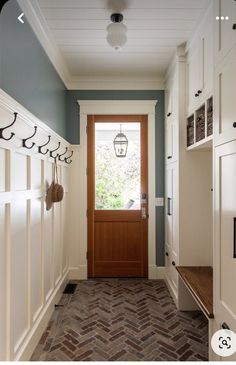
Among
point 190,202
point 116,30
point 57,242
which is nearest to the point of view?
point 116,30

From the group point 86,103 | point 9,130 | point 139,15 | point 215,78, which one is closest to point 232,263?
point 215,78

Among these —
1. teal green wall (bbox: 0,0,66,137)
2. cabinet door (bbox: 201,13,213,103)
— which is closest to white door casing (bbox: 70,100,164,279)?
teal green wall (bbox: 0,0,66,137)

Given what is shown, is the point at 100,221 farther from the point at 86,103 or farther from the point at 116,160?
the point at 86,103

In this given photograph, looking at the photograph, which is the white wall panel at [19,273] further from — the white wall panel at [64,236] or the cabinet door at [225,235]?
the white wall panel at [64,236]

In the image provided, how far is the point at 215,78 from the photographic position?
5.57ft

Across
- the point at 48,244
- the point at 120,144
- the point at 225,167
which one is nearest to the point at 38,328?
the point at 48,244

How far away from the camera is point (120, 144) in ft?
12.7

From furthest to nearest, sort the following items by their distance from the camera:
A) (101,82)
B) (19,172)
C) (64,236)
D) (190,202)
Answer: (101,82), (64,236), (190,202), (19,172)

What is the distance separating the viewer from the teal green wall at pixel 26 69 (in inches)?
66.3

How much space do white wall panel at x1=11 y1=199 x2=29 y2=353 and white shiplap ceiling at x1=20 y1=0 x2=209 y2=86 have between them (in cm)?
156

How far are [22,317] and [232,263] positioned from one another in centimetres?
143

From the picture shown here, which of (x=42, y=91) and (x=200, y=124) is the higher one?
(x=42, y=91)

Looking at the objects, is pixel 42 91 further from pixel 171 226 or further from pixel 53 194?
pixel 171 226

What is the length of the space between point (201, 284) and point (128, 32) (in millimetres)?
2313
